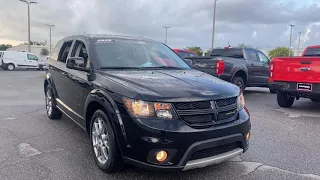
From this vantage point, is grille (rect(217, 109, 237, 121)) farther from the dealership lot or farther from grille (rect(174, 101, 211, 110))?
the dealership lot

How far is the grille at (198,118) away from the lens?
3.14 metres

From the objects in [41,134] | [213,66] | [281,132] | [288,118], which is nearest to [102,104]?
[41,134]

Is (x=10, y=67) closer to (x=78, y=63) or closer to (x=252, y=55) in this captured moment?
(x=252, y=55)

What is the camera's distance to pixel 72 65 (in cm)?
430

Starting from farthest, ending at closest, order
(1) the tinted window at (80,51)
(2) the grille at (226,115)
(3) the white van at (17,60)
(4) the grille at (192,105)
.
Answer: (3) the white van at (17,60) < (1) the tinted window at (80,51) < (2) the grille at (226,115) < (4) the grille at (192,105)

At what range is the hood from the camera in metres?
3.20

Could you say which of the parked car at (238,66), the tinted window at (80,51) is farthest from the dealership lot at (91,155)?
the parked car at (238,66)

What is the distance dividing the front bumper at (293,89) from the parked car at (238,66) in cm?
185

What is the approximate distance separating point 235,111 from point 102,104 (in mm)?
1578

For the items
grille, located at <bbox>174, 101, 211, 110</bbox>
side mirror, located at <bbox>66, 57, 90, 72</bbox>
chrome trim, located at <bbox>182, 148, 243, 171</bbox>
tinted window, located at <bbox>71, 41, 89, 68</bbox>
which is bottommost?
chrome trim, located at <bbox>182, 148, 243, 171</bbox>

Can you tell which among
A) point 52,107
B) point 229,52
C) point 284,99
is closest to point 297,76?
point 284,99

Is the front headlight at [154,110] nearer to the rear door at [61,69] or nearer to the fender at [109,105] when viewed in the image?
the fender at [109,105]

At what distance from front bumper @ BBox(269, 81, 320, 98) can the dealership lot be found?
571 millimetres

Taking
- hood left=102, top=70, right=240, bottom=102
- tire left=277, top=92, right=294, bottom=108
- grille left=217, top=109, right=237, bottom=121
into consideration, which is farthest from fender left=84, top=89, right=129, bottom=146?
tire left=277, top=92, right=294, bottom=108
